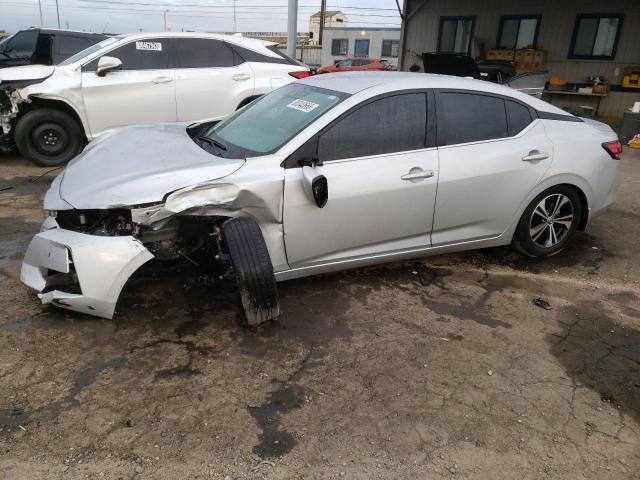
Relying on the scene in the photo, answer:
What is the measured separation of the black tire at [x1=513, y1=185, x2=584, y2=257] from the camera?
4270 millimetres

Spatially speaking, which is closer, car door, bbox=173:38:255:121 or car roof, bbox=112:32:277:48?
car roof, bbox=112:32:277:48

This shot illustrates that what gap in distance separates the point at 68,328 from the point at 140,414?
38.6 inches

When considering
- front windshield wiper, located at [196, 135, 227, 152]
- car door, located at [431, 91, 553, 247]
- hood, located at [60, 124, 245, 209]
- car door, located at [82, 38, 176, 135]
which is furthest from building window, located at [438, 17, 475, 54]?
hood, located at [60, 124, 245, 209]

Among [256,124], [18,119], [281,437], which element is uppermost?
[256,124]

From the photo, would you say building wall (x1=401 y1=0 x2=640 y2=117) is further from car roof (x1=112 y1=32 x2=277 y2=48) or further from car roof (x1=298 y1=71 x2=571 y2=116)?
car roof (x1=298 y1=71 x2=571 y2=116)

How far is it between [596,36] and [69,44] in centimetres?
1406

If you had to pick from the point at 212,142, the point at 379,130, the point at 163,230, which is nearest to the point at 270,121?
the point at 212,142

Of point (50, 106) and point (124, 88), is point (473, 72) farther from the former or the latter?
point (50, 106)

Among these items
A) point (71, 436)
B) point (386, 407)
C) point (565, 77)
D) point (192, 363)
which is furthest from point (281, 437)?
point (565, 77)

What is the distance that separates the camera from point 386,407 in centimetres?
268

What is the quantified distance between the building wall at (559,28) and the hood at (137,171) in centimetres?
1501

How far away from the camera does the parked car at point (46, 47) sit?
8.41 metres

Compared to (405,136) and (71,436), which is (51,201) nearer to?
(71,436)

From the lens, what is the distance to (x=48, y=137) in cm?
687
